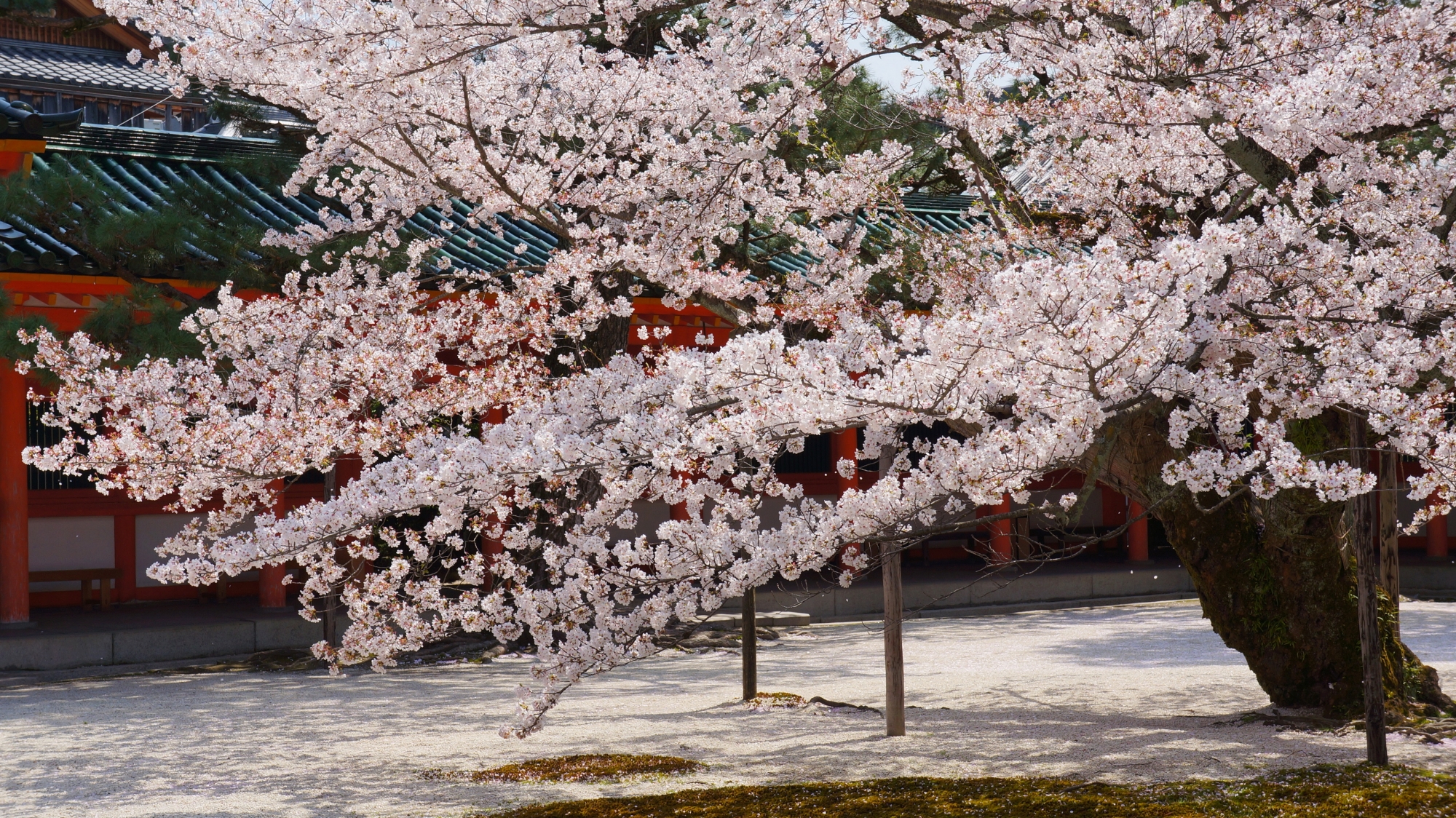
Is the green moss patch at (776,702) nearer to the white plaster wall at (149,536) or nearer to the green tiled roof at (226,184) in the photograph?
the green tiled roof at (226,184)

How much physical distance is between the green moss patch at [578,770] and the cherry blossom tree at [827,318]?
0.44 m

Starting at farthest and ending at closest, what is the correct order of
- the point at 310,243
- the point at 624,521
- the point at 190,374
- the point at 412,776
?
the point at 310,243
the point at 190,374
the point at 412,776
the point at 624,521

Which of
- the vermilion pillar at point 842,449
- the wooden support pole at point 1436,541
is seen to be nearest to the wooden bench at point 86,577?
the vermilion pillar at point 842,449

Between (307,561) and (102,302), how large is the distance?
5.86 m

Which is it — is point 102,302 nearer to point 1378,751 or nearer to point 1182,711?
point 1182,711

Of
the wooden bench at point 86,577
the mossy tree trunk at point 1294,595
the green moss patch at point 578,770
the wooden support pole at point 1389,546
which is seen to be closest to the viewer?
the green moss patch at point 578,770

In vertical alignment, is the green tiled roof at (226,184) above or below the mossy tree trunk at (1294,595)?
above

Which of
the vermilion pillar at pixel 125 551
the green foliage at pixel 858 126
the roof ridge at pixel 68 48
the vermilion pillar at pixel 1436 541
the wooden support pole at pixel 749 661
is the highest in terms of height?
the roof ridge at pixel 68 48

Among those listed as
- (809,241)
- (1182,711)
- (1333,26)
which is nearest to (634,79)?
(809,241)

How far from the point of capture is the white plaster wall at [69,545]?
1200 cm

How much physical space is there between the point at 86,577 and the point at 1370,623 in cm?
1053

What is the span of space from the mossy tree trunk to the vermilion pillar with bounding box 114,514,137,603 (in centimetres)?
928

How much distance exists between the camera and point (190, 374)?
7922mm

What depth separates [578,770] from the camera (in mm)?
6590
